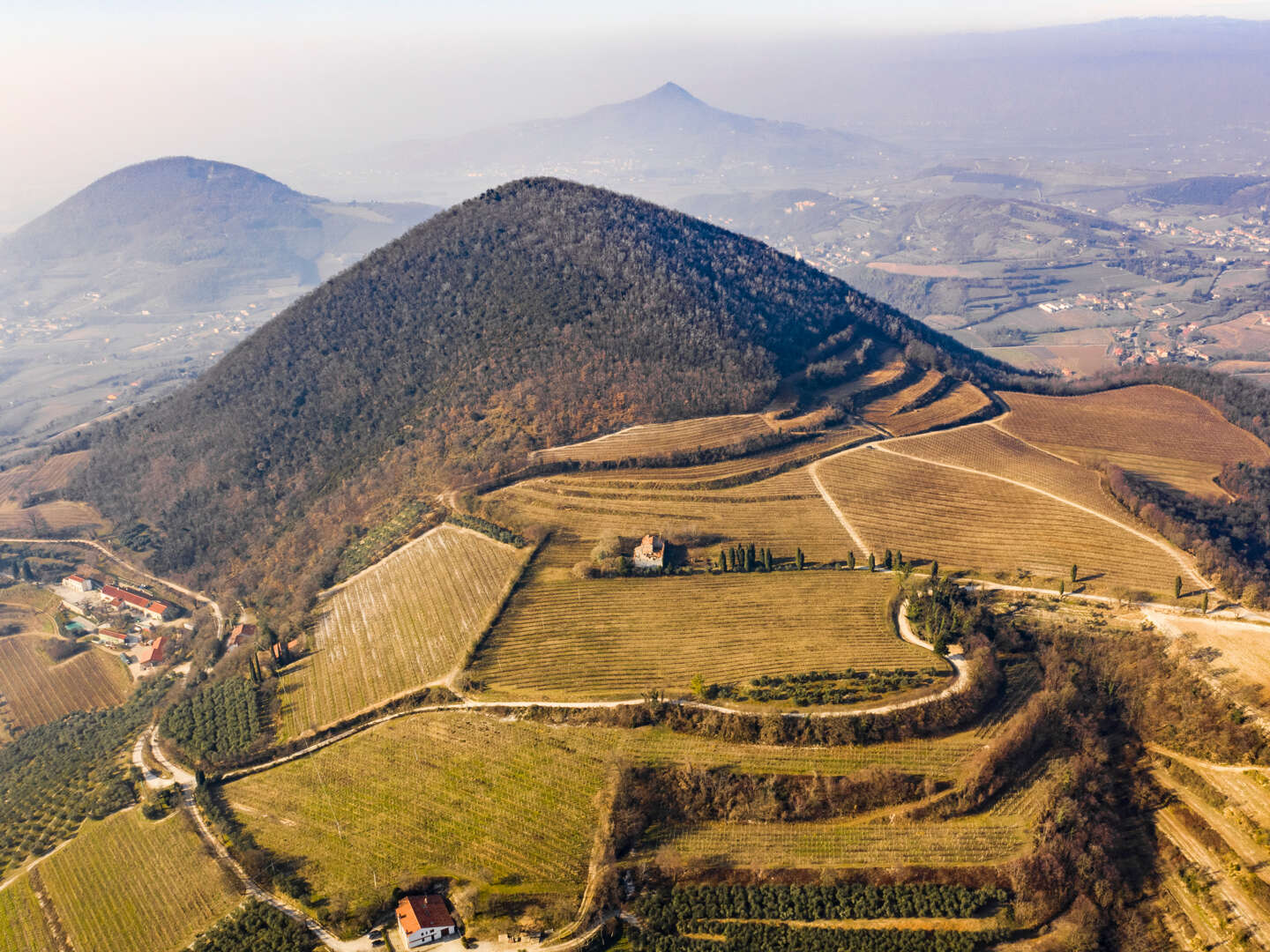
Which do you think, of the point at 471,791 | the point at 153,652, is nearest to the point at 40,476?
the point at 153,652

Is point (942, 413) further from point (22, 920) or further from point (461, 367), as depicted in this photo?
point (22, 920)

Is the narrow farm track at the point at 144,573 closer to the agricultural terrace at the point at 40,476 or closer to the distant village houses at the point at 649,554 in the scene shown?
the agricultural terrace at the point at 40,476

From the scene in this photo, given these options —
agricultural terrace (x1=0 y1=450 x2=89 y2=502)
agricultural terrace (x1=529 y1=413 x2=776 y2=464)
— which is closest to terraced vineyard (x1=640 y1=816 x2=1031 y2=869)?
agricultural terrace (x1=529 y1=413 x2=776 y2=464)

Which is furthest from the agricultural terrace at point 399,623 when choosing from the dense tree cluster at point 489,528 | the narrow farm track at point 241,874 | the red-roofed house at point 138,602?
the red-roofed house at point 138,602

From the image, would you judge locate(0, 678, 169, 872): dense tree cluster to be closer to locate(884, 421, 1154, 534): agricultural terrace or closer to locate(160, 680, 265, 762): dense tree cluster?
locate(160, 680, 265, 762): dense tree cluster

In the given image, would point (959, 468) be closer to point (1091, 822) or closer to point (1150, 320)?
point (1091, 822)

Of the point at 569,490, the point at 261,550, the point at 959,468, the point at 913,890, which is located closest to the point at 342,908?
the point at 913,890

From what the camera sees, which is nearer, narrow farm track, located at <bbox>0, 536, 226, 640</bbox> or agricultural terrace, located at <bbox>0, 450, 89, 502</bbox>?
narrow farm track, located at <bbox>0, 536, 226, 640</bbox>
